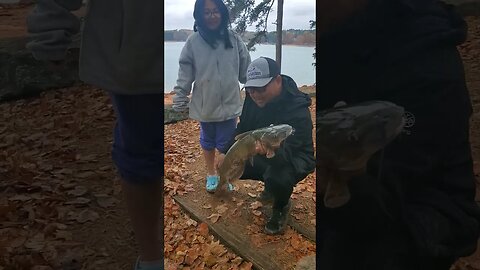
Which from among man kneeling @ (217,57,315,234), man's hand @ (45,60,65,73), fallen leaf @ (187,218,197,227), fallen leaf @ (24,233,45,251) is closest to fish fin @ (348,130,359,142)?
man kneeling @ (217,57,315,234)

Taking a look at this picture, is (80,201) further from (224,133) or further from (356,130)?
(356,130)

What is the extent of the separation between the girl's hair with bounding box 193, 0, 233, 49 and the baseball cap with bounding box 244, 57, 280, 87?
81mm

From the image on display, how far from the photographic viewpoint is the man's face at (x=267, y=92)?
1.27 metres

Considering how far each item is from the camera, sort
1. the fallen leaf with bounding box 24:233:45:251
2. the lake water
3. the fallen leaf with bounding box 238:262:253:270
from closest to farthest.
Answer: the lake water < the fallen leaf with bounding box 238:262:253:270 < the fallen leaf with bounding box 24:233:45:251

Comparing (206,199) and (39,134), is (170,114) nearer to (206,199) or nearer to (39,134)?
(206,199)

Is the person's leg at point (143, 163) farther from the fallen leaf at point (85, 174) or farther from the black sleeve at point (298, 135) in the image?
the black sleeve at point (298, 135)

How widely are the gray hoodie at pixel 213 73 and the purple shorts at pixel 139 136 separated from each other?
0.07 metres

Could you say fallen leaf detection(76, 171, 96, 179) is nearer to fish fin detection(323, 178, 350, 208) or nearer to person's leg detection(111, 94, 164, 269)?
person's leg detection(111, 94, 164, 269)

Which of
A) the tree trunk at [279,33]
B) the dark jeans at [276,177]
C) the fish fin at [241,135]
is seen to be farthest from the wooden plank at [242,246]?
the tree trunk at [279,33]

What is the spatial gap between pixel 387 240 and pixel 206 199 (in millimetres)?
487

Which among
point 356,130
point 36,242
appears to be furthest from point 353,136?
point 36,242

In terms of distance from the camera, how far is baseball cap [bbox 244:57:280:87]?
1.26 metres

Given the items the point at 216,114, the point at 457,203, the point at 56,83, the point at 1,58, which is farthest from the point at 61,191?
the point at 457,203

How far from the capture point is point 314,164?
129 centimetres
